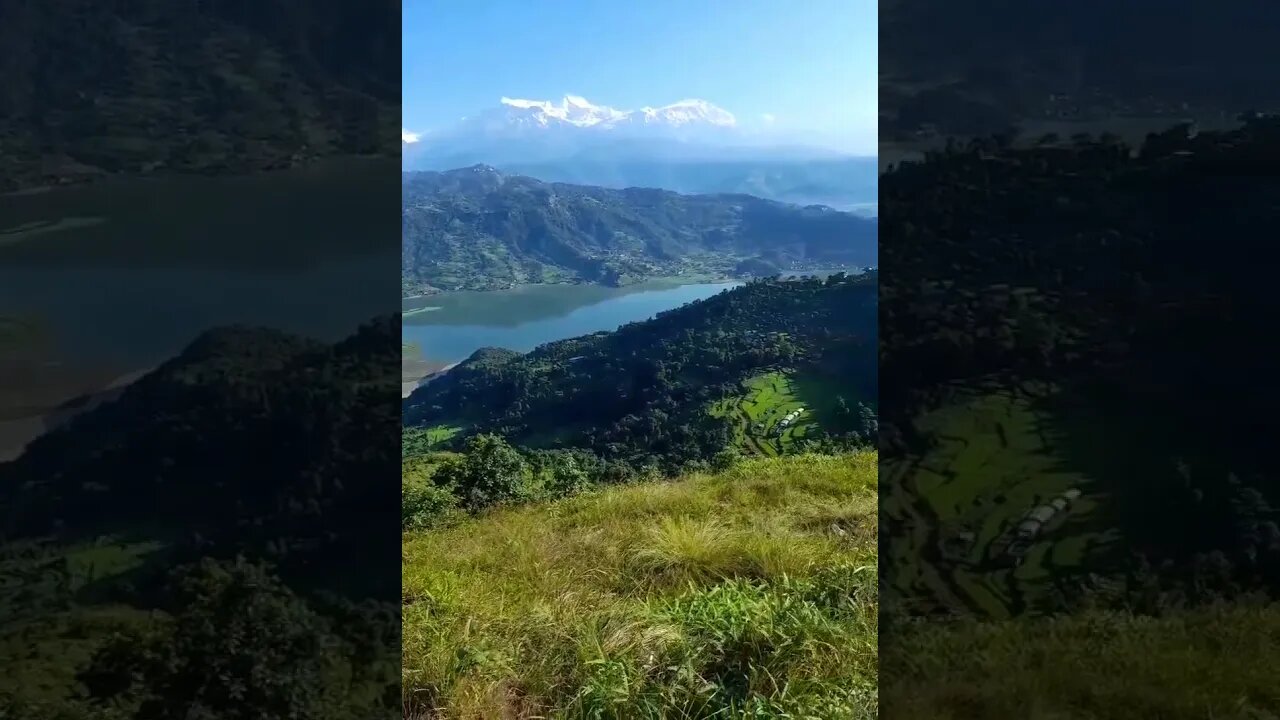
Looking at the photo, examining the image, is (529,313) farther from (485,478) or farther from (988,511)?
(988,511)

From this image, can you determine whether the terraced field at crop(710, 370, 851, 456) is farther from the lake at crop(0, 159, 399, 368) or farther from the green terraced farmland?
the lake at crop(0, 159, 399, 368)

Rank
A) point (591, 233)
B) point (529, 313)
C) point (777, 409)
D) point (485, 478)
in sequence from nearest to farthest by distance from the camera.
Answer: point (485, 478)
point (777, 409)
point (529, 313)
point (591, 233)

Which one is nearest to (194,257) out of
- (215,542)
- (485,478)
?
(215,542)

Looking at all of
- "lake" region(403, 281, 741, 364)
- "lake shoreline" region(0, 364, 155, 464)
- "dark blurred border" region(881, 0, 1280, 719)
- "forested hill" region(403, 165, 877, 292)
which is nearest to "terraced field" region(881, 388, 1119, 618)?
"dark blurred border" region(881, 0, 1280, 719)

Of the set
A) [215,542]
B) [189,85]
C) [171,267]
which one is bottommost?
[215,542]

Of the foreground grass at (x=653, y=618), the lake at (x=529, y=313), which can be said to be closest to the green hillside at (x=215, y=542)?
the foreground grass at (x=653, y=618)

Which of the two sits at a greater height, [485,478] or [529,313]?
[529,313]

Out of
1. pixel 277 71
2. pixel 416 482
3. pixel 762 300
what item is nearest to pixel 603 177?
pixel 762 300

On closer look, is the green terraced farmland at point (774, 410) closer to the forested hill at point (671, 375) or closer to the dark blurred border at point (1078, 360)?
the forested hill at point (671, 375)
